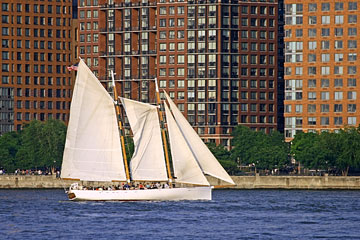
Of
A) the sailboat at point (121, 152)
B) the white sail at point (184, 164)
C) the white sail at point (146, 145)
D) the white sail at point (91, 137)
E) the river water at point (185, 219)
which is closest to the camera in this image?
the river water at point (185, 219)

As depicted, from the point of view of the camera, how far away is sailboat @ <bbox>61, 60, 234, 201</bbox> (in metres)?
158

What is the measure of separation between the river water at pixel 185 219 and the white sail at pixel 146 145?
3.81 meters

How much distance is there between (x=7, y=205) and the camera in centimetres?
16450

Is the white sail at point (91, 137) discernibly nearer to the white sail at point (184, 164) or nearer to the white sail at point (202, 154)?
the white sail at point (184, 164)

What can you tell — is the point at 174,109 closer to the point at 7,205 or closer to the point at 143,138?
the point at 143,138

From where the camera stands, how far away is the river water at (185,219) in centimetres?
11901

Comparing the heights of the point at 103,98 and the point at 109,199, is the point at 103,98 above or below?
above

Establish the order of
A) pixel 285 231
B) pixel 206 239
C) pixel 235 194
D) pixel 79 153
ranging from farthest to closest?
pixel 235 194 < pixel 79 153 < pixel 285 231 < pixel 206 239

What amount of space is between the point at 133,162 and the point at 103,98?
28.2ft

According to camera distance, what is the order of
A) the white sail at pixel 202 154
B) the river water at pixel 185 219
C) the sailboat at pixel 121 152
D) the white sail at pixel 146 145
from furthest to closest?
the white sail at pixel 146 145 < the sailboat at pixel 121 152 < the white sail at pixel 202 154 < the river water at pixel 185 219

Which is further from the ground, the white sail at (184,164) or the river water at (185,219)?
the white sail at (184,164)

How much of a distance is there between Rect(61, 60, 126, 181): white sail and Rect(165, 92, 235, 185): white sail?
8137 millimetres

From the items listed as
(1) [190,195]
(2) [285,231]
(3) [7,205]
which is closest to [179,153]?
(1) [190,195]

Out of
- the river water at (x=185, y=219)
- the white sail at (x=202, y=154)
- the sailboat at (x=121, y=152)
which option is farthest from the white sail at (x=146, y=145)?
the river water at (x=185, y=219)
